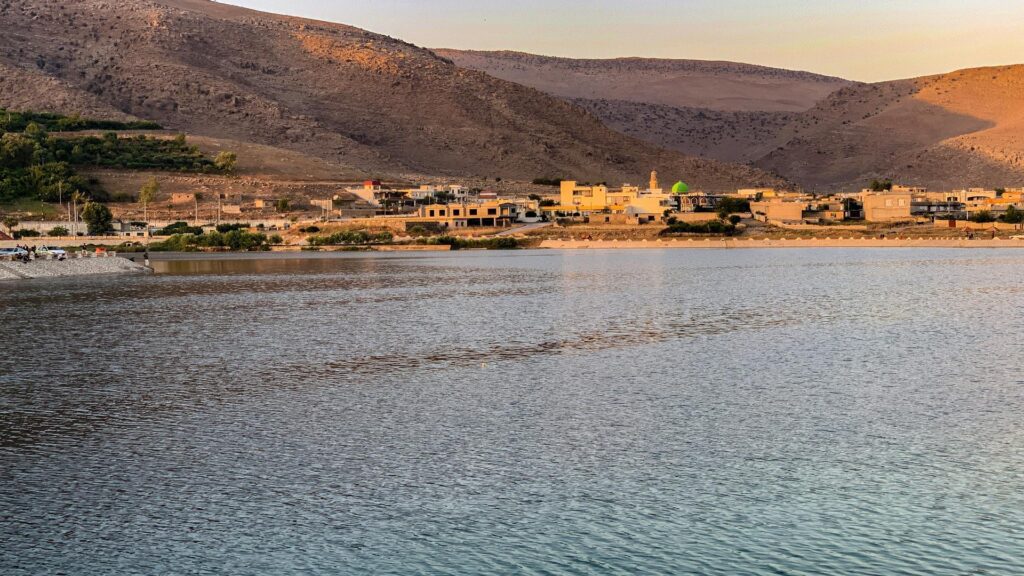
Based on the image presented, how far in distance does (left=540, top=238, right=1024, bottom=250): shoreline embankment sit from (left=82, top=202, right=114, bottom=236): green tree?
48.4m

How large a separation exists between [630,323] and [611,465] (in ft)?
83.9

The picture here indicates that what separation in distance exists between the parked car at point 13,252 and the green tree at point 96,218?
26.1 metres

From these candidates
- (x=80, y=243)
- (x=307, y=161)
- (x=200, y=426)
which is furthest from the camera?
(x=307, y=161)

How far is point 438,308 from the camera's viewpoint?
5450 centimetres

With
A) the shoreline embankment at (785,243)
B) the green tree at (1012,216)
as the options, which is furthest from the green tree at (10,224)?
the green tree at (1012,216)

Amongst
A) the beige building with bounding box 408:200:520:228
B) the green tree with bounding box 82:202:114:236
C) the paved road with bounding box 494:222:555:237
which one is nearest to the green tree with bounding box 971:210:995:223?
the paved road with bounding box 494:222:555:237

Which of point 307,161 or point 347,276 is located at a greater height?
point 307,161

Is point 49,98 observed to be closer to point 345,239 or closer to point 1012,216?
point 345,239

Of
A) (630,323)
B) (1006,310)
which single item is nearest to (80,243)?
(630,323)

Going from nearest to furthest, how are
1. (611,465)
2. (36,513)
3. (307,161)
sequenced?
(36,513)
(611,465)
(307,161)

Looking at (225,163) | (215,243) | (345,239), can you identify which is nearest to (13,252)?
(215,243)

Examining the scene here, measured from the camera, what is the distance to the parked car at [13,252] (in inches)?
3777

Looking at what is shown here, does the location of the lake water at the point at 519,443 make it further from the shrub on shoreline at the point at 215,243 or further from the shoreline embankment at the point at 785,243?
the shrub on shoreline at the point at 215,243

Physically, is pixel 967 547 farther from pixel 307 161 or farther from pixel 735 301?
pixel 307 161
